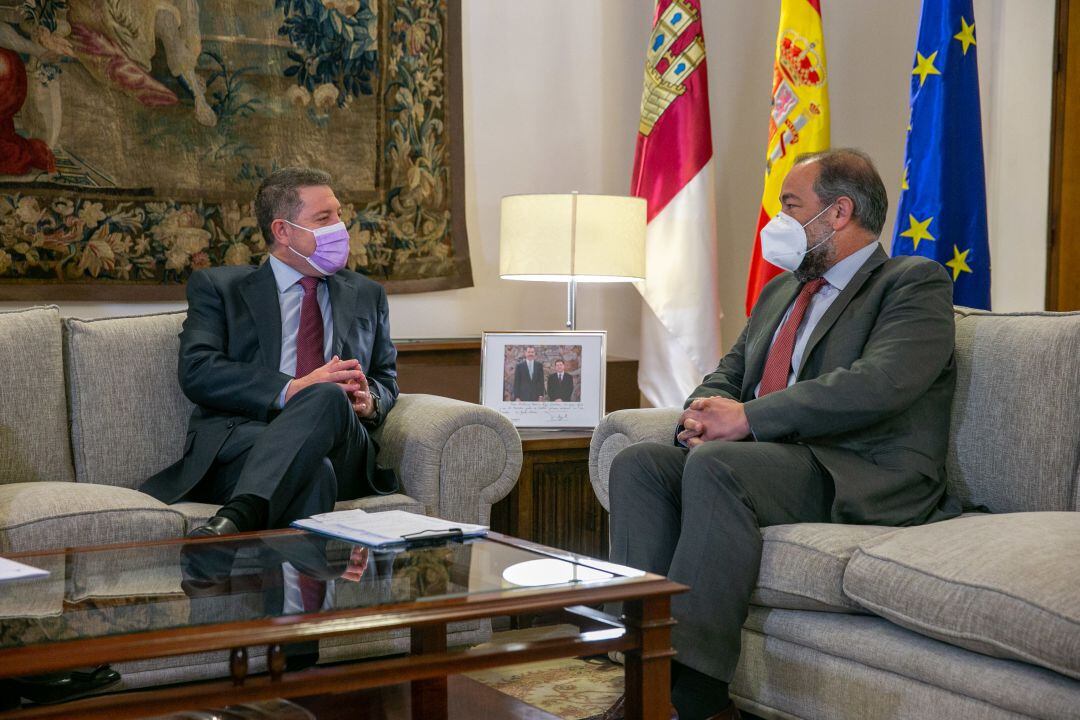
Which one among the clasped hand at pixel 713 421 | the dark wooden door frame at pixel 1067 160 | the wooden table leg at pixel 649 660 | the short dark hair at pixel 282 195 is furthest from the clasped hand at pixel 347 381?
the dark wooden door frame at pixel 1067 160

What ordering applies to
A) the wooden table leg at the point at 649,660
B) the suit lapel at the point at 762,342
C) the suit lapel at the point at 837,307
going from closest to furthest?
the wooden table leg at the point at 649,660 → the suit lapel at the point at 837,307 → the suit lapel at the point at 762,342

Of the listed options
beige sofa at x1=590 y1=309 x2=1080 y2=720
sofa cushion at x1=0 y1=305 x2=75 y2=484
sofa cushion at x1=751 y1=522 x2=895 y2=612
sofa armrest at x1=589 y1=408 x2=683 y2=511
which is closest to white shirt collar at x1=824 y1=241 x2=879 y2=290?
beige sofa at x1=590 y1=309 x2=1080 y2=720

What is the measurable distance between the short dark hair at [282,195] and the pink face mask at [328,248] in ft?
0.17

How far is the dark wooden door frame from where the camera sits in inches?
129

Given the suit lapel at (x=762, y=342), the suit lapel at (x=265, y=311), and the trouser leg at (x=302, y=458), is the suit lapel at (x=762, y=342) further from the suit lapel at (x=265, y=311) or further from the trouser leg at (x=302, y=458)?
the suit lapel at (x=265, y=311)

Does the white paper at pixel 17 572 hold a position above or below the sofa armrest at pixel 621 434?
below

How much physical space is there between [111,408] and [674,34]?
7.32ft

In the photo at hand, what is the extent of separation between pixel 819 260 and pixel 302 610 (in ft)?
5.18

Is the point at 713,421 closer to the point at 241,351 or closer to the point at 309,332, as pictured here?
the point at 309,332

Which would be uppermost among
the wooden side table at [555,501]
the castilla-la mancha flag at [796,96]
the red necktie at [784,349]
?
the castilla-la mancha flag at [796,96]

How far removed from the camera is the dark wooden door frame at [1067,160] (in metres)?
3.29

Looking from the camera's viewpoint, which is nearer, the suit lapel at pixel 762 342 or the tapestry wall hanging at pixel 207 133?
the suit lapel at pixel 762 342

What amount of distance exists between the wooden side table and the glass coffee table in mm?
1157

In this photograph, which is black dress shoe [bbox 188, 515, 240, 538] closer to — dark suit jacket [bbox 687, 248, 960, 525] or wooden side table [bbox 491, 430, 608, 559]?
wooden side table [bbox 491, 430, 608, 559]
